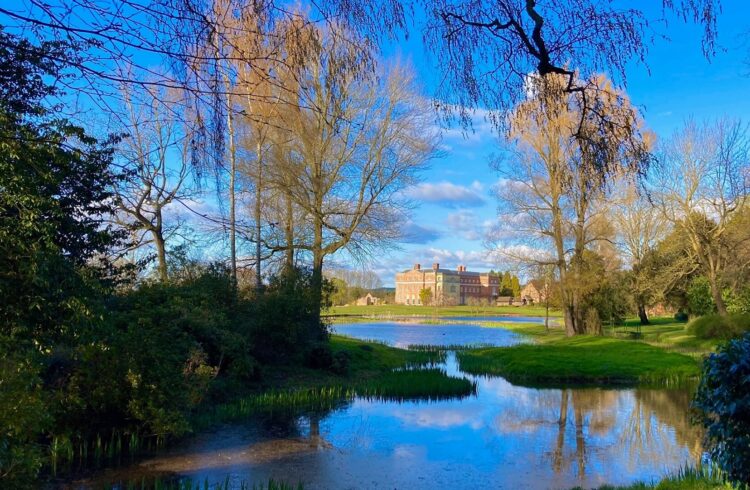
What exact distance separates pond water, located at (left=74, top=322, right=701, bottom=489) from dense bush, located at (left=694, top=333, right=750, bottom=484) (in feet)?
10.1

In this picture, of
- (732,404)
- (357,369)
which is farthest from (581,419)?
(732,404)

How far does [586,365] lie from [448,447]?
11.3 metres

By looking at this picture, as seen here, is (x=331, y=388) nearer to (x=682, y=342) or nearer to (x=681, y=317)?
(x=682, y=342)

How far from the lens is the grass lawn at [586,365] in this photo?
18.5 meters

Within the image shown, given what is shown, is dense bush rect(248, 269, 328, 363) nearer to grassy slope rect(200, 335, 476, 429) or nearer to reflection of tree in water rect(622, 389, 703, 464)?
grassy slope rect(200, 335, 476, 429)

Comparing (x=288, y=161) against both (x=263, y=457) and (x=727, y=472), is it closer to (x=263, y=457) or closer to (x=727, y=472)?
(x=263, y=457)

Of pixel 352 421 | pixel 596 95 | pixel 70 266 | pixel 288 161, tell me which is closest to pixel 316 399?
pixel 352 421

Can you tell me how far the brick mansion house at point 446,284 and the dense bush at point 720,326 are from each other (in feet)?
309

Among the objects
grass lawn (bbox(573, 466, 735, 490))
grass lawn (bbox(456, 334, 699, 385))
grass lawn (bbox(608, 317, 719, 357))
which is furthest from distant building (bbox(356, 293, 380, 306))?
grass lawn (bbox(573, 466, 735, 490))

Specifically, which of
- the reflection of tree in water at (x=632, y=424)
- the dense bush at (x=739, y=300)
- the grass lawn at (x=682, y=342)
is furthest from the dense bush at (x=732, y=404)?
the dense bush at (x=739, y=300)

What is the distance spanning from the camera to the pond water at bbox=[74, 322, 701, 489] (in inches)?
330

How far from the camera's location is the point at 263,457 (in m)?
9.30

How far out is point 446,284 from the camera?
428 feet

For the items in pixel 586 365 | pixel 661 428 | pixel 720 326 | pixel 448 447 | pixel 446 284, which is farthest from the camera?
pixel 446 284
